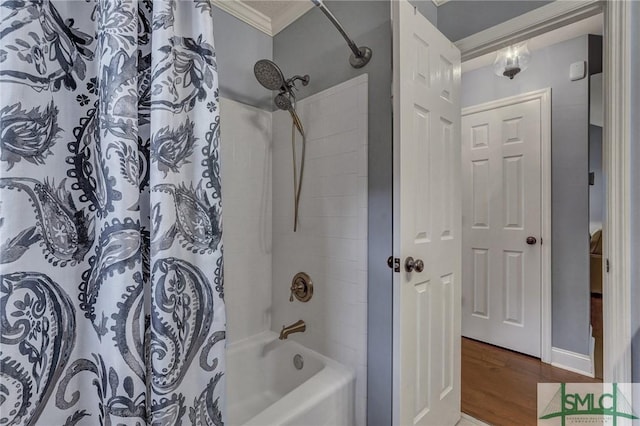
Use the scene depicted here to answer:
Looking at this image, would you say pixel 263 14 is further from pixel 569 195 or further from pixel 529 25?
pixel 569 195

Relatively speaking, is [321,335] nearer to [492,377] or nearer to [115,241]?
[115,241]

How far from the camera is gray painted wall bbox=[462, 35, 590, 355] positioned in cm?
217

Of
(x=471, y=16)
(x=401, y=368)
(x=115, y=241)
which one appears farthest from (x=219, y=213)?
(x=471, y=16)

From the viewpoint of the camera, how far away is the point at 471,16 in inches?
60.0

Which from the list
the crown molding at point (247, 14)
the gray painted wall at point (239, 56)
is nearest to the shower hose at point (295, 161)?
the gray painted wall at point (239, 56)

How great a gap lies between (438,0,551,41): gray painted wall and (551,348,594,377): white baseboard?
2.32m

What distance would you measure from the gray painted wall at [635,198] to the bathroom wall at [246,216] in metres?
1.65

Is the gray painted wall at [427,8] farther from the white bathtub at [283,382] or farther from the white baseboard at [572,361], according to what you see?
the white baseboard at [572,361]

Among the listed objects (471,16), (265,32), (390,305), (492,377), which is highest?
(265,32)

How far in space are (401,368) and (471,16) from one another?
1707 millimetres

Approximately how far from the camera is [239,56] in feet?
5.69

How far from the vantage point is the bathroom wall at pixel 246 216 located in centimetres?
165

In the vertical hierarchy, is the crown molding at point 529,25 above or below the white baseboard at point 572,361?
above

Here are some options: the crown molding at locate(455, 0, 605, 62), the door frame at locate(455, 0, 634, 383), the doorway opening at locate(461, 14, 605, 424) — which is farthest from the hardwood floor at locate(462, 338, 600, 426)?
the crown molding at locate(455, 0, 605, 62)
